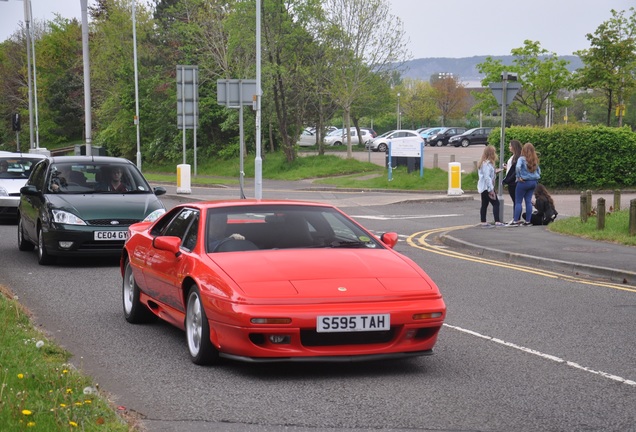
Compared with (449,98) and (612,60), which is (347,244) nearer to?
(612,60)

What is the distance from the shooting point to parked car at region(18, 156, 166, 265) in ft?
45.6

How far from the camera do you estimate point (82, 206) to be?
46.8 ft

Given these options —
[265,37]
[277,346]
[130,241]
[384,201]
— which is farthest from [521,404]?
[265,37]

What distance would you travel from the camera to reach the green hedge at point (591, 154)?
1334 inches

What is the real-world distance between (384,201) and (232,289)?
2485cm

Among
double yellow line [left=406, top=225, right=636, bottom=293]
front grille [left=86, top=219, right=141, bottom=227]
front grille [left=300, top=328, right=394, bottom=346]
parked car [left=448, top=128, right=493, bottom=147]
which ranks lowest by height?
double yellow line [left=406, top=225, right=636, bottom=293]

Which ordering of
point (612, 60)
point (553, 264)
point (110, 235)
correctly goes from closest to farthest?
point (110, 235) < point (553, 264) < point (612, 60)

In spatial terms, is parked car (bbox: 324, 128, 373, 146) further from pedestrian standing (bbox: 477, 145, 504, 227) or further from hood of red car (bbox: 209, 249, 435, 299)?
hood of red car (bbox: 209, 249, 435, 299)

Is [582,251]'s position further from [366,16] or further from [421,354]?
[366,16]

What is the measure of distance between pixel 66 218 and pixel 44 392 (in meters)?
8.46

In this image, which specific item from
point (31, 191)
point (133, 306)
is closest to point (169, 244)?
point (133, 306)

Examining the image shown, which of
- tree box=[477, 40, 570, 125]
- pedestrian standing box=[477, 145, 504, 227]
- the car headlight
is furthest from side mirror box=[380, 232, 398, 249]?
tree box=[477, 40, 570, 125]

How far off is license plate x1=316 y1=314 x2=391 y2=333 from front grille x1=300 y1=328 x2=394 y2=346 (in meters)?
0.09

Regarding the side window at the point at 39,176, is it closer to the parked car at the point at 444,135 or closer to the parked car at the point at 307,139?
the parked car at the point at 307,139
